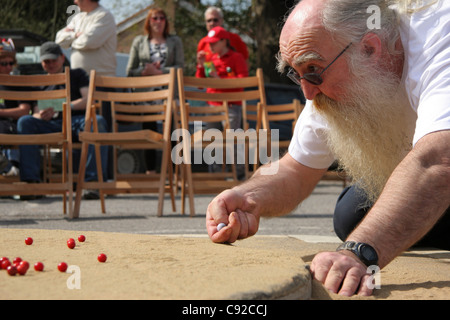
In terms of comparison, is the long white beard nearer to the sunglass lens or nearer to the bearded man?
the bearded man

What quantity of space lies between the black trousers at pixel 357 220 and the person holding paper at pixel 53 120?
13.3ft

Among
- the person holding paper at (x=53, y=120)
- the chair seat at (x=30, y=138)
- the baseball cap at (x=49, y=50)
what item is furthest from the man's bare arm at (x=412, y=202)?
the baseball cap at (x=49, y=50)

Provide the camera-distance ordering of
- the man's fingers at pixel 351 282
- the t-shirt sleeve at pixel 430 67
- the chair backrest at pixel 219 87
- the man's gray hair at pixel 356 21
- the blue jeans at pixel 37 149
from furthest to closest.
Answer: the blue jeans at pixel 37 149 → the chair backrest at pixel 219 87 → the man's gray hair at pixel 356 21 → the t-shirt sleeve at pixel 430 67 → the man's fingers at pixel 351 282

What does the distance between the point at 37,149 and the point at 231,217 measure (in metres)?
4.82

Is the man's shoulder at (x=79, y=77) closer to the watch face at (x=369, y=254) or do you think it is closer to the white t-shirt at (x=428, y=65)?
the white t-shirt at (x=428, y=65)

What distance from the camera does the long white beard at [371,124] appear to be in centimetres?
281

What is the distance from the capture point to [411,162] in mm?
2355

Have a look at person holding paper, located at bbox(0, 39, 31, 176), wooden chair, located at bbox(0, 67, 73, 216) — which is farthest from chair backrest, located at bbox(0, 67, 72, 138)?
person holding paper, located at bbox(0, 39, 31, 176)

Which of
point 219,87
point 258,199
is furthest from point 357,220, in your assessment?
point 219,87

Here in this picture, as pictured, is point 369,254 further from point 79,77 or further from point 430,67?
point 79,77

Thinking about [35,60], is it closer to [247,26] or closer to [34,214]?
[34,214]

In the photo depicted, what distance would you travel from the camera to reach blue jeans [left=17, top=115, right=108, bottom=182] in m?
7.12

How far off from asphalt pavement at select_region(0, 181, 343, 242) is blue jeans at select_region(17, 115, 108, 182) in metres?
0.36

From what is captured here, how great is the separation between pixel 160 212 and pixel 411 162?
4.32 m
